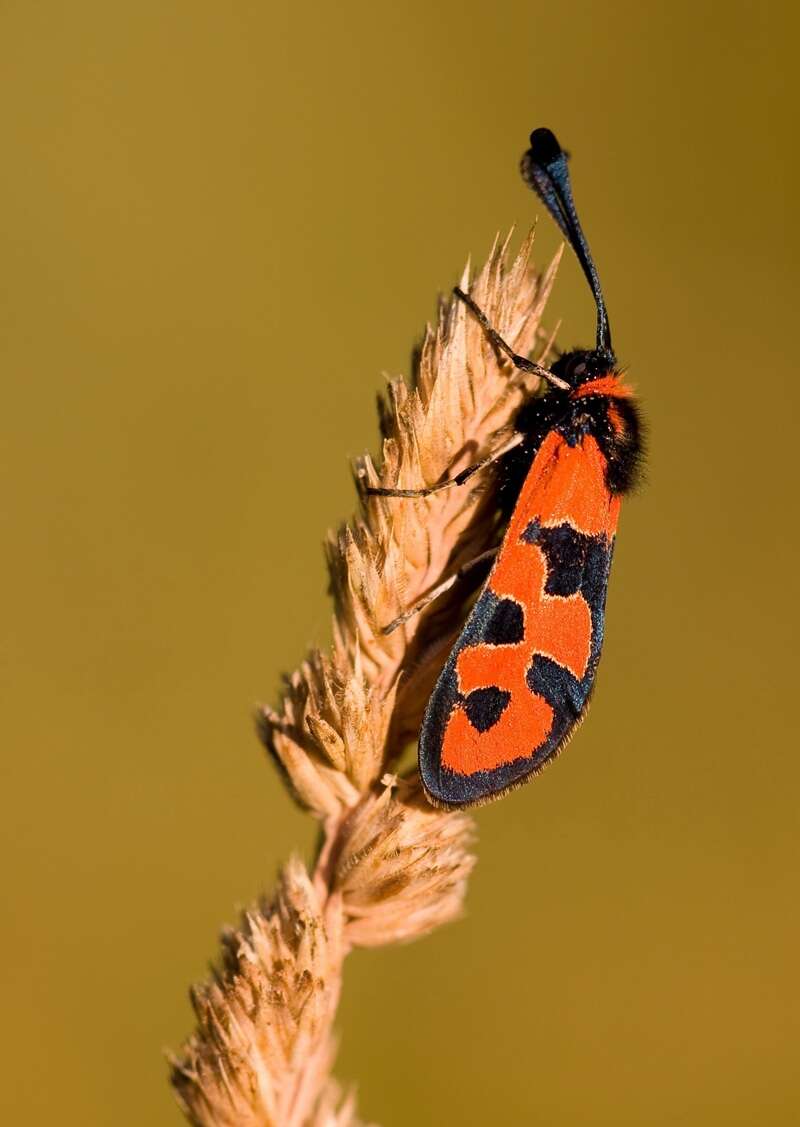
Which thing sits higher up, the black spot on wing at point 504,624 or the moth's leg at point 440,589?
the moth's leg at point 440,589

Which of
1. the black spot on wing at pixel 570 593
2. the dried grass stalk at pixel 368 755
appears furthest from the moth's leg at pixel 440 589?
the black spot on wing at pixel 570 593

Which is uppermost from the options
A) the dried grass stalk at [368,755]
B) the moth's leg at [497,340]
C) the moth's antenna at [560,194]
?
the moth's antenna at [560,194]

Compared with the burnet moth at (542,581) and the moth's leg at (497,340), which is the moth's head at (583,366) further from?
the moth's leg at (497,340)

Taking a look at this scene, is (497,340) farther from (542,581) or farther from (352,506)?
(352,506)

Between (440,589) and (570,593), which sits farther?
(570,593)

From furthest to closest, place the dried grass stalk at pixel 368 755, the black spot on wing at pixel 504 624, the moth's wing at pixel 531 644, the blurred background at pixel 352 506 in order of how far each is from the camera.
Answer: the blurred background at pixel 352 506
the black spot on wing at pixel 504 624
the moth's wing at pixel 531 644
the dried grass stalk at pixel 368 755

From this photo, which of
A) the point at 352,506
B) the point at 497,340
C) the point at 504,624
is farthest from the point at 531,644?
the point at 352,506

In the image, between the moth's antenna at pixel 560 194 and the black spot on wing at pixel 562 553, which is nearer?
the black spot on wing at pixel 562 553

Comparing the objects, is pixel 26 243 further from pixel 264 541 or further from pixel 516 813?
pixel 516 813
